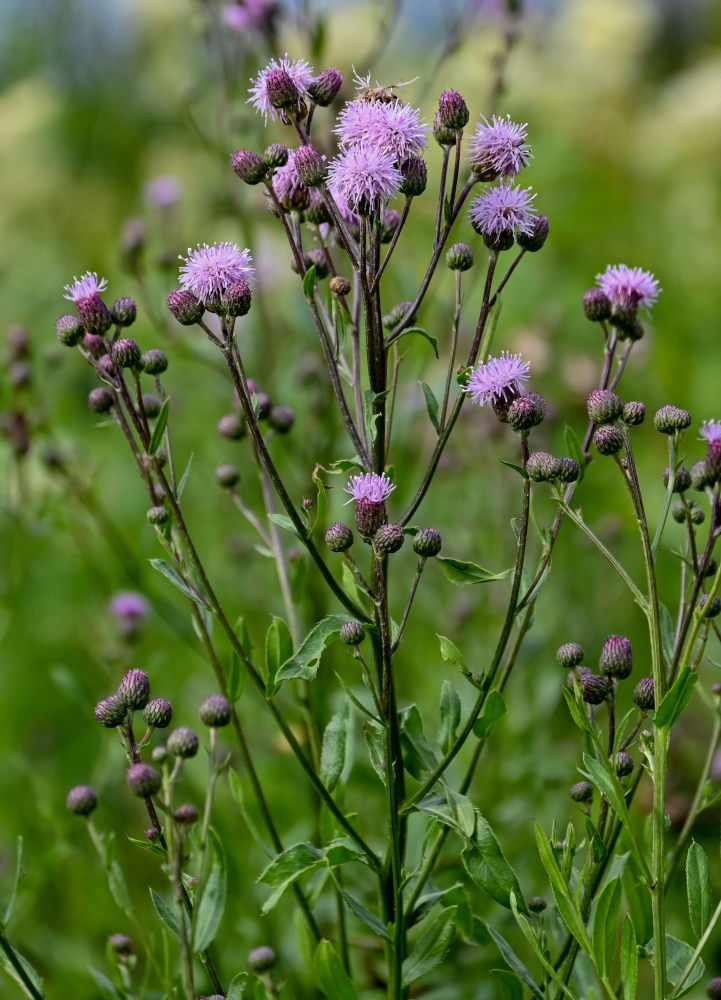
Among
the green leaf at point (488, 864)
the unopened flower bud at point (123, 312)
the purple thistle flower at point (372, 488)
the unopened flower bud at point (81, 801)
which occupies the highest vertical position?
the unopened flower bud at point (123, 312)

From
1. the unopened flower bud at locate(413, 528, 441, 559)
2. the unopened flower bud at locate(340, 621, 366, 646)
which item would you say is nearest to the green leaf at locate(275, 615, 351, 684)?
the unopened flower bud at locate(340, 621, 366, 646)

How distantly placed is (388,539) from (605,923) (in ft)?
1.83

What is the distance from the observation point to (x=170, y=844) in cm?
127

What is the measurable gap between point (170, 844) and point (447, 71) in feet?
8.53

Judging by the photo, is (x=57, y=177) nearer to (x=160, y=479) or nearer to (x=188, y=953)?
(x=160, y=479)

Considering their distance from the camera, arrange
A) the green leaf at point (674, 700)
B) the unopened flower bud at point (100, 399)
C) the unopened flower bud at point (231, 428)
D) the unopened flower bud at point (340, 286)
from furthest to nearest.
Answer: the unopened flower bud at point (231, 428), the unopened flower bud at point (100, 399), the unopened flower bud at point (340, 286), the green leaf at point (674, 700)

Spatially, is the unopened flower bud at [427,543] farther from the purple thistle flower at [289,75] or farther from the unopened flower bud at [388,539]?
the purple thistle flower at [289,75]

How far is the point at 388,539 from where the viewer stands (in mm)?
1331

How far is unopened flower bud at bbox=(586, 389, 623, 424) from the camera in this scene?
1.42m

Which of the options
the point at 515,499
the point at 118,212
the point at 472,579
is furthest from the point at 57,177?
the point at 472,579

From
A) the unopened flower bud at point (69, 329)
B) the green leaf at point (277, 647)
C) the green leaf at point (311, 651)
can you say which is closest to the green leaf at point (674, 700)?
the green leaf at point (311, 651)

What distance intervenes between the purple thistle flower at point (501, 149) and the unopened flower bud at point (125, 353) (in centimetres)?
54

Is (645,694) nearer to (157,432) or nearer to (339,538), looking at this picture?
(339,538)

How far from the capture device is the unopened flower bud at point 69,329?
1.50 metres
